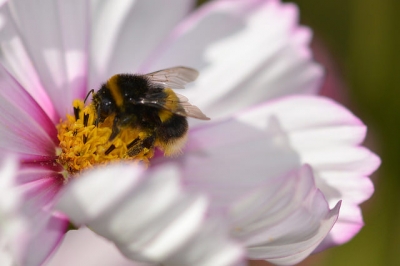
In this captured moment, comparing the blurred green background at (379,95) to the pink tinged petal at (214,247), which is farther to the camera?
the blurred green background at (379,95)

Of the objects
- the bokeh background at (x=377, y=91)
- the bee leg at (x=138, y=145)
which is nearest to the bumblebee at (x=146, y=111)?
the bee leg at (x=138, y=145)

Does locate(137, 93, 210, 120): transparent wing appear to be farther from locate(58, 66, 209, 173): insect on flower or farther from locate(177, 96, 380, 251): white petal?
locate(177, 96, 380, 251): white petal

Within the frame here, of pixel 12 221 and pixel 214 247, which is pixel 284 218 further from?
pixel 12 221

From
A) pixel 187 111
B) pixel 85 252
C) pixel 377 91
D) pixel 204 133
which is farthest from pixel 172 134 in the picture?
pixel 377 91

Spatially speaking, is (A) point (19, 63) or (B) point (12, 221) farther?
(A) point (19, 63)

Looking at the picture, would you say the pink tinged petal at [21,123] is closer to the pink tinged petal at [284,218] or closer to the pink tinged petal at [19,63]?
the pink tinged petal at [19,63]

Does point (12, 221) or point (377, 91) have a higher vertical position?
point (12, 221)

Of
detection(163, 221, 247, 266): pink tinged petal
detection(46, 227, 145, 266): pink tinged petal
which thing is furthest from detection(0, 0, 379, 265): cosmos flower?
detection(46, 227, 145, 266): pink tinged petal
